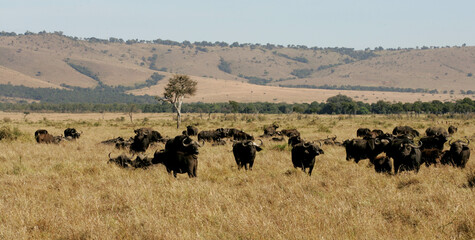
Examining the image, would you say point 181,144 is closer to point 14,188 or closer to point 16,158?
point 14,188

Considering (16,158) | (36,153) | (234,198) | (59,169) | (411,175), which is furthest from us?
(36,153)

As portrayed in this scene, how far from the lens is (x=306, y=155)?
12477 mm

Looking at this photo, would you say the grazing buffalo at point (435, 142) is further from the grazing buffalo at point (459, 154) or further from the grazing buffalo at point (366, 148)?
the grazing buffalo at point (459, 154)

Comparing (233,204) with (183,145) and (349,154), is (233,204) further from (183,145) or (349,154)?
(349,154)

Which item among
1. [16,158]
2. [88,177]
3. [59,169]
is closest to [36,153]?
[16,158]

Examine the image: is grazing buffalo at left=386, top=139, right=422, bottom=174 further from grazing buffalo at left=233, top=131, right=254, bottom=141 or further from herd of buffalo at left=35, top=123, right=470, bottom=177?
grazing buffalo at left=233, top=131, right=254, bottom=141

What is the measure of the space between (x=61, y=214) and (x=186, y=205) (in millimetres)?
2394

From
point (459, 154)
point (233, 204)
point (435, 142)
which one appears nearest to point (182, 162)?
point (233, 204)

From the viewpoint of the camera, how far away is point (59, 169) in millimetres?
13031

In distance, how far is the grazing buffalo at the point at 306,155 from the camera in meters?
12.2

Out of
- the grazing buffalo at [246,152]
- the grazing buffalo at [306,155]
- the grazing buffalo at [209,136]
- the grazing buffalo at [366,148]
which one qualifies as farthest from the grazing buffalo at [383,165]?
the grazing buffalo at [209,136]

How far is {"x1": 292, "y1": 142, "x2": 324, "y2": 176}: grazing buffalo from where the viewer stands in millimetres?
12227

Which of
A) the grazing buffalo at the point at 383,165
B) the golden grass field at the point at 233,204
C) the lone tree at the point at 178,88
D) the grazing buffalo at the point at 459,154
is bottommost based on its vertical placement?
the golden grass field at the point at 233,204

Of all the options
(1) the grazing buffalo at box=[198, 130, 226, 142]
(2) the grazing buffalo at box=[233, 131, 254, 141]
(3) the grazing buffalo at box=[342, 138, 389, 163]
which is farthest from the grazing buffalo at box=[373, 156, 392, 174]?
(1) the grazing buffalo at box=[198, 130, 226, 142]
